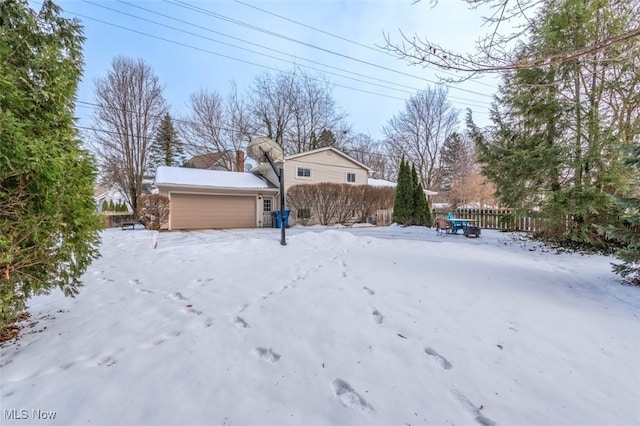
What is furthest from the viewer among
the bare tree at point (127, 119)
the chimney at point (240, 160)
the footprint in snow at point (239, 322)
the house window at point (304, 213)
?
the chimney at point (240, 160)

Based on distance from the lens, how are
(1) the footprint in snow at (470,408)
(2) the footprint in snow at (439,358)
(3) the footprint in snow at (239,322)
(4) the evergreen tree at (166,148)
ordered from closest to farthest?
(1) the footprint in snow at (470,408) → (2) the footprint in snow at (439,358) → (3) the footprint in snow at (239,322) → (4) the evergreen tree at (166,148)

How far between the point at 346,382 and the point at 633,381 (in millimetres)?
1856

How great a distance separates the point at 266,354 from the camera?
215 centimetres

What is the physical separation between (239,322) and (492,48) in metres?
3.94

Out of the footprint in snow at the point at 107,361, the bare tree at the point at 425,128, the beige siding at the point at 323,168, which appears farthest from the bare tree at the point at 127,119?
the bare tree at the point at 425,128

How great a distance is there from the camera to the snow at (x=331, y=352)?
1.58 m

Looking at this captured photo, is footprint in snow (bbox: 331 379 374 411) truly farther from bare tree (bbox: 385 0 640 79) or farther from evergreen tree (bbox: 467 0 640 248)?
evergreen tree (bbox: 467 0 640 248)

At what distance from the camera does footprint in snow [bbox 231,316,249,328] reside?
8.63 ft

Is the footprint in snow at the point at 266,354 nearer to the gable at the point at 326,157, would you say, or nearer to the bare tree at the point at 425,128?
the gable at the point at 326,157

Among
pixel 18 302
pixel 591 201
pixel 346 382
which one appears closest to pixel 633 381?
pixel 346 382

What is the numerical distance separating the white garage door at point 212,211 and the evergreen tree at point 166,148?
31.3 feet

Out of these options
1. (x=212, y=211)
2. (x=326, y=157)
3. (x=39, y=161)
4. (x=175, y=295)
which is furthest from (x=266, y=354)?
(x=326, y=157)

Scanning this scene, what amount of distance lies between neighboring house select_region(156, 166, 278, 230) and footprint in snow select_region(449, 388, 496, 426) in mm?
13471

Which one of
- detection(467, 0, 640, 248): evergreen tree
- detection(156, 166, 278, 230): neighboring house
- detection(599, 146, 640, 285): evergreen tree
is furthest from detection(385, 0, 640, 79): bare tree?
detection(156, 166, 278, 230): neighboring house
